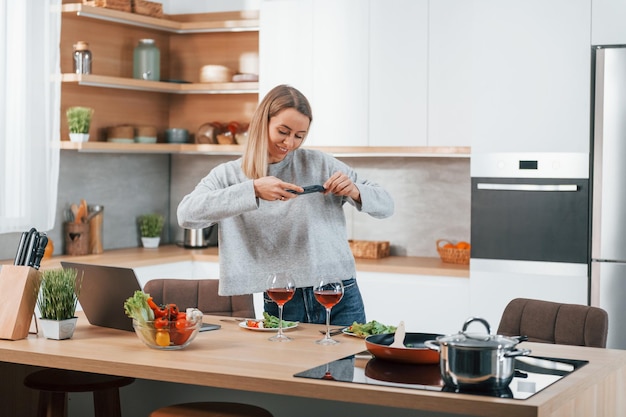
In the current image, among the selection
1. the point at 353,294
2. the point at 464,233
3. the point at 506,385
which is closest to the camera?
the point at 506,385

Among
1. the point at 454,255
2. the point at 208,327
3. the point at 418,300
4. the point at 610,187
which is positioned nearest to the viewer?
the point at 208,327

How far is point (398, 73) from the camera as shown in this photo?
5168 mm

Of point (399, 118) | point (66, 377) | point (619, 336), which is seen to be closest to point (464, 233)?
point (399, 118)

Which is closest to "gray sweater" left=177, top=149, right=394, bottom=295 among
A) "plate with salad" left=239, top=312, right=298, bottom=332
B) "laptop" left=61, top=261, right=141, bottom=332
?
"plate with salad" left=239, top=312, right=298, bottom=332

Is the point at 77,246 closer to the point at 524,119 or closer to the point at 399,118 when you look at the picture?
the point at 399,118

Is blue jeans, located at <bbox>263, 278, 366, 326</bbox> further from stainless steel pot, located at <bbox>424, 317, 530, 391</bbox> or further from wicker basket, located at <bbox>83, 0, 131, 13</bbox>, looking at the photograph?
Result: wicker basket, located at <bbox>83, 0, 131, 13</bbox>

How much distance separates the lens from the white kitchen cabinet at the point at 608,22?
14.9ft

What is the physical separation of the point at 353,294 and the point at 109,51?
9.41ft

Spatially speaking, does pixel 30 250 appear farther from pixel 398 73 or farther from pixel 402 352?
pixel 398 73

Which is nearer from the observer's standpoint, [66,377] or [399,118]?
[66,377]

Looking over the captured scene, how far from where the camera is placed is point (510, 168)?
4.76 metres

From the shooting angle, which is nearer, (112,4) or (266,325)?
(266,325)

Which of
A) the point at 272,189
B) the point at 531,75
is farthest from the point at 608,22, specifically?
the point at 272,189

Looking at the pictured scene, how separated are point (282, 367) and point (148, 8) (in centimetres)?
367
